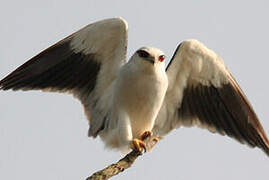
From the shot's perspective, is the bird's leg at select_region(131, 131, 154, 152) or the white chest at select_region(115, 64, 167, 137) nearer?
the bird's leg at select_region(131, 131, 154, 152)

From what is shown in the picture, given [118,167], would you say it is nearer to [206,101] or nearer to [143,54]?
[143,54]

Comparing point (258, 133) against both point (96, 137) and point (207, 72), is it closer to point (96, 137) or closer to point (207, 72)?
point (207, 72)

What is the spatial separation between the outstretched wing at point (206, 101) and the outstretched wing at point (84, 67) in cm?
87

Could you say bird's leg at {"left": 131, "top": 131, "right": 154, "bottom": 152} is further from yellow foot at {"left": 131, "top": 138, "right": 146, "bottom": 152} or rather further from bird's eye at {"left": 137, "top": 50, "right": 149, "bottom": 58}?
bird's eye at {"left": 137, "top": 50, "right": 149, "bottom": 58}

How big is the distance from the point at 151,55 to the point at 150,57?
0.10 feet

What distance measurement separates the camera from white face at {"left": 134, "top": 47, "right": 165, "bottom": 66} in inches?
301

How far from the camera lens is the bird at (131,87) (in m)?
7.91

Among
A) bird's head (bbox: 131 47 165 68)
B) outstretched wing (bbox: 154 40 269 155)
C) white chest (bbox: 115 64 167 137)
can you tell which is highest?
bird's head (bbox: 131 47 165 68)

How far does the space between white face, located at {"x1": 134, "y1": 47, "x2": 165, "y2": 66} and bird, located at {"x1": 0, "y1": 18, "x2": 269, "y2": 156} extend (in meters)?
0.06

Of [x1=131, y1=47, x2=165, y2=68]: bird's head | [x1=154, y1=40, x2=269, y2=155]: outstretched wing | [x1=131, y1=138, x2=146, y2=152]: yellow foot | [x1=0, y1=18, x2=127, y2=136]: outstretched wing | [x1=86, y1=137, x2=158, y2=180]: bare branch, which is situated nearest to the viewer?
[x1=86, y1=137, x2=158, y2=180]: bare branch

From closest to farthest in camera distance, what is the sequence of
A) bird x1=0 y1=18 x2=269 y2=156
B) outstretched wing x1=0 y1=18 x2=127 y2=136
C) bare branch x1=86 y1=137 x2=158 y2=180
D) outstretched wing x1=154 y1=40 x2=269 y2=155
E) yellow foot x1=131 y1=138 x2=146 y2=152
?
bare branch x1=86 y1=137 x2=158 y2=180 → yellow foot x1=131 y1=138 x2=146 y2=152 → bird x1=0 y1=18 x2=269 y2=156 → outstretched wing x1=0 y1=18 x2=127 y2=136 → outstretched wing x1=154 y1=40 x2=269 y2=155

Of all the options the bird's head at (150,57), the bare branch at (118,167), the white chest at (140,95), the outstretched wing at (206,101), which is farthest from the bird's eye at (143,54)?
the bare branch at (118,167)

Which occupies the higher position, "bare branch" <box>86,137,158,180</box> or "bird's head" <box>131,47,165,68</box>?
"bird's head" <box>131,47,165,68</box>

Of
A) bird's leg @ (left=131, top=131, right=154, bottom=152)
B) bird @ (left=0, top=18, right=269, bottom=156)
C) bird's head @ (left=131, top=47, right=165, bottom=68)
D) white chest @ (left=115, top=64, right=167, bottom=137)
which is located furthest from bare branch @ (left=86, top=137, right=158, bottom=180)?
bird's head @ (left=131, top=47, right=165, bottom=68)
